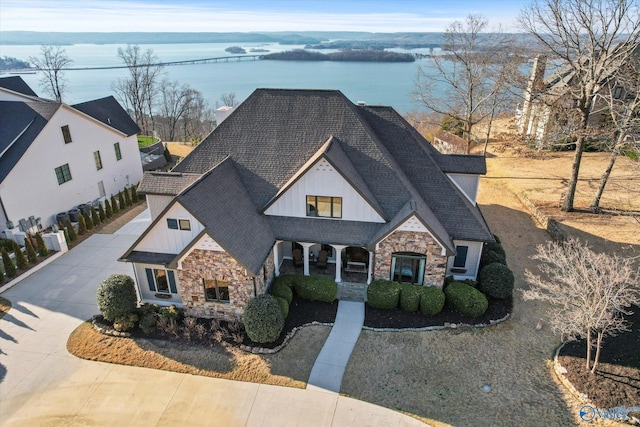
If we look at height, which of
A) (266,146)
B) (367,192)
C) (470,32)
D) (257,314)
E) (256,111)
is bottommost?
(257,314)

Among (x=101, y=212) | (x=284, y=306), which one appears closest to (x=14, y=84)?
(x=101, y=212)

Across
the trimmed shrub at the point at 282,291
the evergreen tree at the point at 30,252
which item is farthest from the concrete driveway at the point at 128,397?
the evergreen tree at the point at 30,252

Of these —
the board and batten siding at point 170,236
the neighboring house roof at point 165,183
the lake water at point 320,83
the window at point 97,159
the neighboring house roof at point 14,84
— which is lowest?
the lake water at point 320,83

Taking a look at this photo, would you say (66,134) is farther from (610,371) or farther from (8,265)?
(610,371)

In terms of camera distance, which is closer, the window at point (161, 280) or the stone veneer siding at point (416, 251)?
the stone veneer siding at point (416, 251)

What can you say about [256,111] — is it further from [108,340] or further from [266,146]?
[108,340]

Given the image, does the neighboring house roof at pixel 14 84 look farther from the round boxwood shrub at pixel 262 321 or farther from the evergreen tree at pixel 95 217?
the round boxwood shrub at pixel 262 321

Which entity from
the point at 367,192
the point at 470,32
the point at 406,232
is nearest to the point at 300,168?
the point at 367,192
